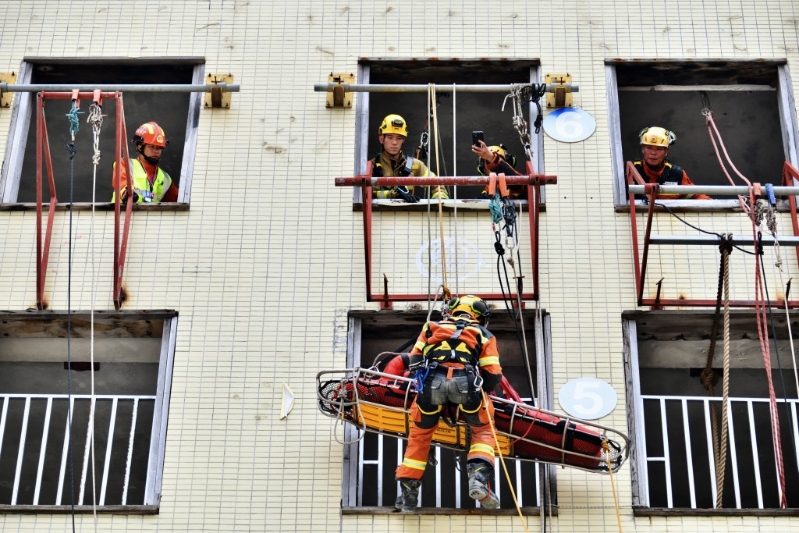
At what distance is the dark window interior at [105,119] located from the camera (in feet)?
44.4

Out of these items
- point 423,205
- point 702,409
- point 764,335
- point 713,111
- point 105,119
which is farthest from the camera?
point 105,119

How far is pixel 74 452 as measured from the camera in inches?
484

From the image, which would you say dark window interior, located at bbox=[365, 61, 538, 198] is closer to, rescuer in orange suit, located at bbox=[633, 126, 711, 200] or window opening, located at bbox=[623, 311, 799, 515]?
rescuer in orange suit, located at bbox=[633, 126, 711, 200]

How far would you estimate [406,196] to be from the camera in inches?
489

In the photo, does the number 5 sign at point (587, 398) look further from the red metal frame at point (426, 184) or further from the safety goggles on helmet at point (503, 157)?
the safety goggles on helmet at point (503, 157)

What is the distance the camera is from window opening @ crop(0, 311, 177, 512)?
37.6 feet

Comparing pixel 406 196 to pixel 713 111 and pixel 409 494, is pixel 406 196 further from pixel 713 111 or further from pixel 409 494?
pixel 713 111

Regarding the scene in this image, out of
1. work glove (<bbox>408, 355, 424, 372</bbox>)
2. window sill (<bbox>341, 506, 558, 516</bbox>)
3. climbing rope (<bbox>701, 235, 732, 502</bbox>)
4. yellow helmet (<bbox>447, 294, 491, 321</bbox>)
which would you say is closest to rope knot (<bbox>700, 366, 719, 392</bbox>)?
climbing rope (<bbox>701, 235, 732, 502</bbox>)

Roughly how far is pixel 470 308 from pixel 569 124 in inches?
115

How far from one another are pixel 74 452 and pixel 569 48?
20.3 feet

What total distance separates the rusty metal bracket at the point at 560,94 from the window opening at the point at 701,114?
16.6 inches

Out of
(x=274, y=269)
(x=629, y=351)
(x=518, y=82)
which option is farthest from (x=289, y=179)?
(x=629, y=351)

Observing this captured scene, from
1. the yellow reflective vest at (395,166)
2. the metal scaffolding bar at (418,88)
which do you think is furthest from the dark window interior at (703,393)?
the yellow reflective vest at (395,166)

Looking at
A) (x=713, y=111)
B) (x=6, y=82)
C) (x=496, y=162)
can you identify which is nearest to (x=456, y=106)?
(x=496, y=162)
